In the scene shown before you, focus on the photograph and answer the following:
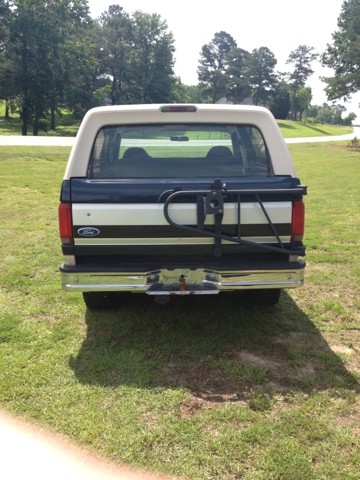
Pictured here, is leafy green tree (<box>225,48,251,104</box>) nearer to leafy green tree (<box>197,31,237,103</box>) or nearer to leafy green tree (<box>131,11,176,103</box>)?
leafy green tree (<box>197,31,237,103</box>)

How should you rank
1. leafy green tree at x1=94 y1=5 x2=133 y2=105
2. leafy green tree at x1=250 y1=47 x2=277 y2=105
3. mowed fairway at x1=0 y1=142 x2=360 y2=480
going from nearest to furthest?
mowed fairway at x1=0 y1=142 x2=360 y2=480, leafy green tree at x1=94 y1=5 x2=133 y2=105, leafy green tree at x1=250 y1=47 x2=277 y2=105

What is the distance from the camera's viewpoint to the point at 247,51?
9056 centimetres

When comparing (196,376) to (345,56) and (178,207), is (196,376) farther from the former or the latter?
(345,56)

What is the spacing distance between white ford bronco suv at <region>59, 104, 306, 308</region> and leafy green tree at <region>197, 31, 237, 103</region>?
92419 millimetres

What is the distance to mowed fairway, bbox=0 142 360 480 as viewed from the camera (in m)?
2.39

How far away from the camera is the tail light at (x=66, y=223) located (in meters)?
3.15

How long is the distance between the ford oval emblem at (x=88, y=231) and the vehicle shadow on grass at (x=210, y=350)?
101 centimetres

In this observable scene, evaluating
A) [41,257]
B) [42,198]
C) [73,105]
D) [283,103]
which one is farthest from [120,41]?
[41,257]

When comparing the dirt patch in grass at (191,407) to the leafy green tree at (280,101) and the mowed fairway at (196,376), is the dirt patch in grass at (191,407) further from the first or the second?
the leafy green tree at (280,101)

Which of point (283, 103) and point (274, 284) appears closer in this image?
point (274, 284)

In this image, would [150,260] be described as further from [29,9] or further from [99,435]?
[29,9]

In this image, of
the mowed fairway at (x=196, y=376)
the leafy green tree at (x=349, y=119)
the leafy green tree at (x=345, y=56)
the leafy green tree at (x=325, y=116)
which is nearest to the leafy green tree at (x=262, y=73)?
the leafy green tree at (x=345, y=56)

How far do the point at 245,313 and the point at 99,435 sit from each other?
81.0 inches

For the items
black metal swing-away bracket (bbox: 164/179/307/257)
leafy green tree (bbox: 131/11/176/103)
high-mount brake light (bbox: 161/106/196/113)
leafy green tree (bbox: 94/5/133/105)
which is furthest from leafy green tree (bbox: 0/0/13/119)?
black metal swing-away bracket (bbox: 164/179/307/257)
